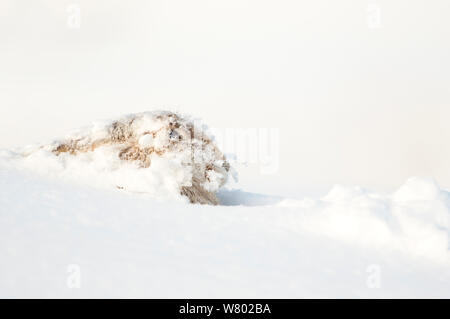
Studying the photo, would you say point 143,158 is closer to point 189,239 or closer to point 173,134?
point 173,134

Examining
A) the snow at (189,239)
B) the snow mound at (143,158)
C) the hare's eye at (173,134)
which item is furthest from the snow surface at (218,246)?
the hare's eye at (173,134)

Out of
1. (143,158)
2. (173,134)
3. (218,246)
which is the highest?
(173,134)

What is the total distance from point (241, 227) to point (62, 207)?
1.78m

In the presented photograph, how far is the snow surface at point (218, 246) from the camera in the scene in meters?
3.31

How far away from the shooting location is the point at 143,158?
20.4ft

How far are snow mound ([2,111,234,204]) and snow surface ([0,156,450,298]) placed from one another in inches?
17.1

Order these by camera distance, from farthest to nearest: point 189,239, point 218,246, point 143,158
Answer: point 143,158
point 189,239
point 218,246

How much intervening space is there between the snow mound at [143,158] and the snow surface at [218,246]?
43 cm

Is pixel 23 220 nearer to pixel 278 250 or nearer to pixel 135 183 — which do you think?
pixel 135 183

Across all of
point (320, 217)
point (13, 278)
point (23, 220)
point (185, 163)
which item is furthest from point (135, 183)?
point (13, 278)

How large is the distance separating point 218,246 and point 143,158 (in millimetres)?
2511

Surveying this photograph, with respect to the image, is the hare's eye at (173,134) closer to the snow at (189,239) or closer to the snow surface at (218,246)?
the snow at (189,239)

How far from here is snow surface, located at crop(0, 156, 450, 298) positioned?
3.31 m

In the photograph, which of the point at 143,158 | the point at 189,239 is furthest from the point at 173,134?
the point at 189,239
